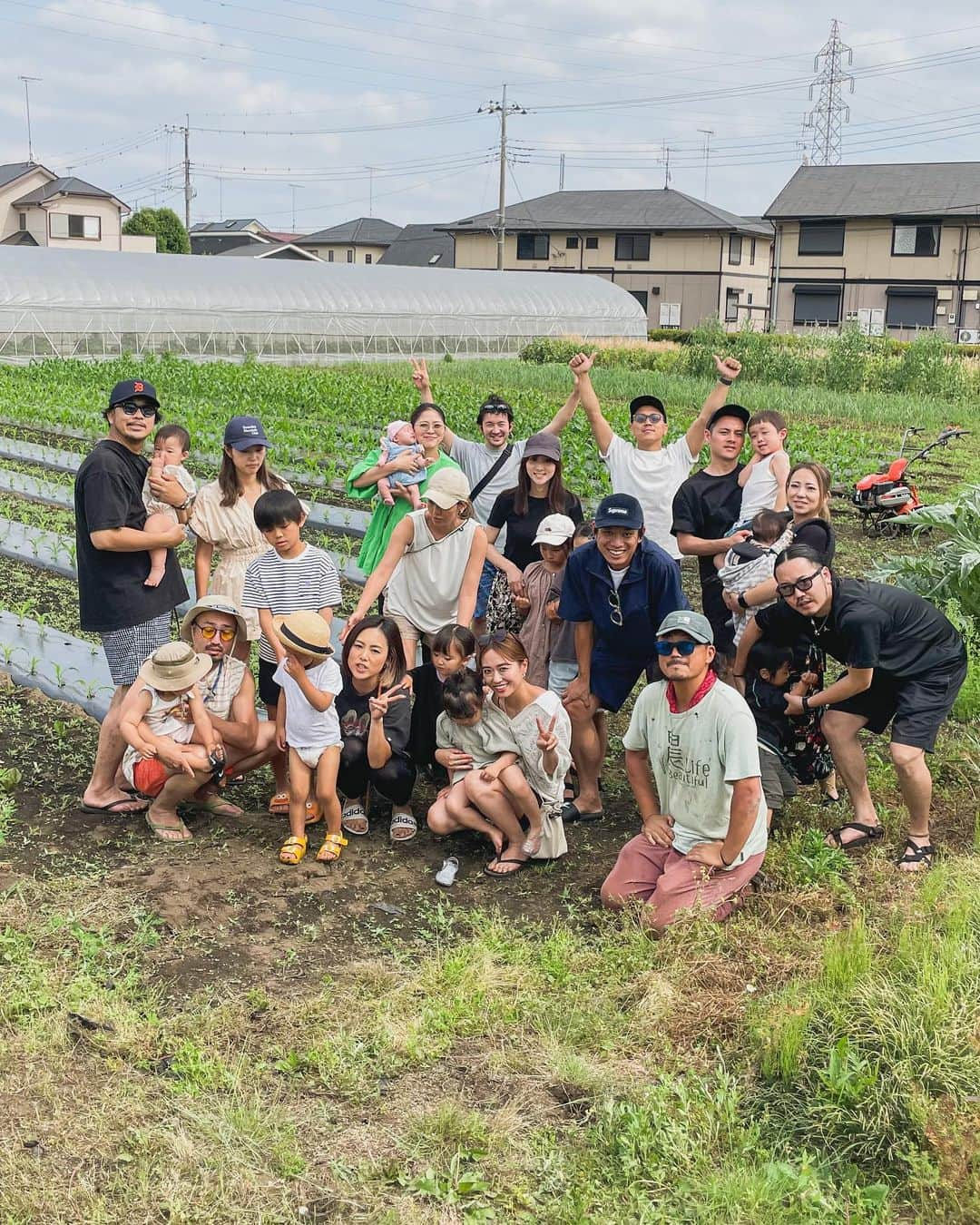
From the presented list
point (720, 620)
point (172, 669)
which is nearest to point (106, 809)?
point (172, 669)

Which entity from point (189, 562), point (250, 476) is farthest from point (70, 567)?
point (250, 476)

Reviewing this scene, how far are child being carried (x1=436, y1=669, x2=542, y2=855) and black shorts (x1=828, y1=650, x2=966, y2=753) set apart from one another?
142 cm

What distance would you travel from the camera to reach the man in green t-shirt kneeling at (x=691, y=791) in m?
4.26

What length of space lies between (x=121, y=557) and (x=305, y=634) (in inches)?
37.9

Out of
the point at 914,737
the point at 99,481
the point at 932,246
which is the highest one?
the point at 932,246

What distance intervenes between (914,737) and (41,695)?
4.56 m

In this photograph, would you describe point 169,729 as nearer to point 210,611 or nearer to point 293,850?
point 210,611

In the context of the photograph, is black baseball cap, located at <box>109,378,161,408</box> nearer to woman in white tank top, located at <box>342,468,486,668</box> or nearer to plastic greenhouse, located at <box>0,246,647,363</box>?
woman in white tank top, located at <box>342,468,486,668</box>

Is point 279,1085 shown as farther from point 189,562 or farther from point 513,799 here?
point 189,562

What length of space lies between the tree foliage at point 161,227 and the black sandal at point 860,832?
51733 millimetres

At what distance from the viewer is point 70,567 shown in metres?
8.87

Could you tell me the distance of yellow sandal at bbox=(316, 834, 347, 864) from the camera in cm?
484

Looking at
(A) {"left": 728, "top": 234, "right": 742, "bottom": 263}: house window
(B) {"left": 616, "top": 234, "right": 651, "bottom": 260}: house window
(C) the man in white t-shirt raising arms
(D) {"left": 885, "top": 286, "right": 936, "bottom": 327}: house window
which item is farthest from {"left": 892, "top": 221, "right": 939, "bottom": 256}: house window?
(C) the man in white t-shirt raising arms

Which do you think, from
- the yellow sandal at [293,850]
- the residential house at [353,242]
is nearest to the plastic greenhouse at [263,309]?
the yellow sandal at [293,850]
